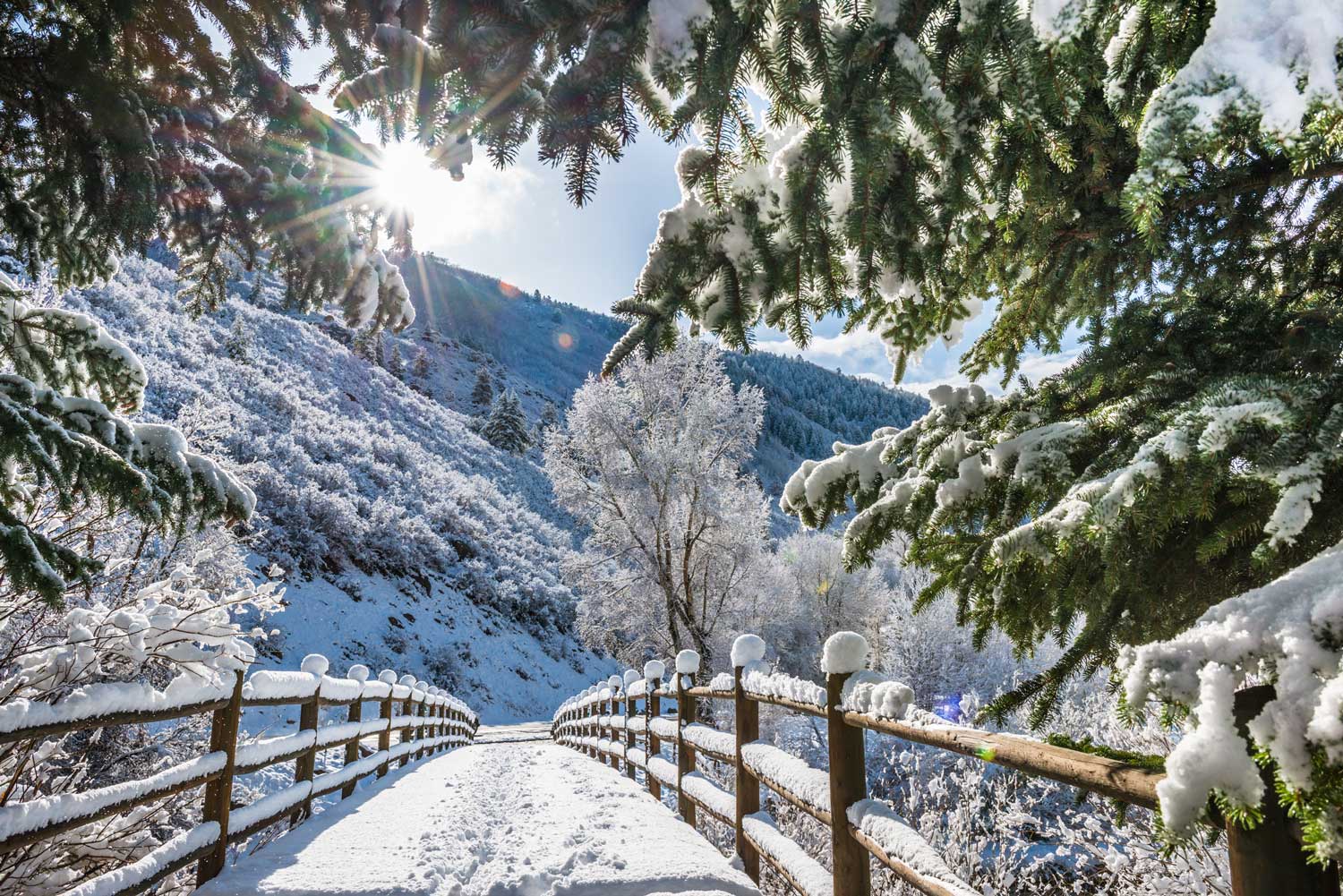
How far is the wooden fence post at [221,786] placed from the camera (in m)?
3.48

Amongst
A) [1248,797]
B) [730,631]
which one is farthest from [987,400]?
[730,631]

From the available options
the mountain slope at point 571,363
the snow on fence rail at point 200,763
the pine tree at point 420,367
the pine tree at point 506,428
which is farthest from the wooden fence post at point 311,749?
the mountain slope at point 571,363

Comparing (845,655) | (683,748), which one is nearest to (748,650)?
(845,655)

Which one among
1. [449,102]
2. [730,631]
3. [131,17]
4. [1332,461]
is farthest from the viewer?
[730,631]

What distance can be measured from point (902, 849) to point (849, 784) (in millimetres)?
589

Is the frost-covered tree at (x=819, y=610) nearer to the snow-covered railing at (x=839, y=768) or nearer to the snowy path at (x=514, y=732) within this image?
the snowy path at (x=514, y=732)

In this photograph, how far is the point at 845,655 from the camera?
2.78m

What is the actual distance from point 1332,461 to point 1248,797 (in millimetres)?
1047

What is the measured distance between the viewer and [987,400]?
10.7 feet

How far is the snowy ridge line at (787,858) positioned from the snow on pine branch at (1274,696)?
206 cm

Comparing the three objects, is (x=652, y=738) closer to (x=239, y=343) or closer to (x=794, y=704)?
(x=794, y=704)

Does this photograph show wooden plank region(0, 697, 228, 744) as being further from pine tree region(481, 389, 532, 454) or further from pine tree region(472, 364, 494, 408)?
pine tree region(472, 364, 494, 408)

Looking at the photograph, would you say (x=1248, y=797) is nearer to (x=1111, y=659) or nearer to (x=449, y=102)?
(x=1111, y=659)

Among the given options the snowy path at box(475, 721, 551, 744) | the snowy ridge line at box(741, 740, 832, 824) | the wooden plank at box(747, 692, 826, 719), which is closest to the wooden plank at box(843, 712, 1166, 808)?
the wooden plank at box(747, 692, 826, 719)
